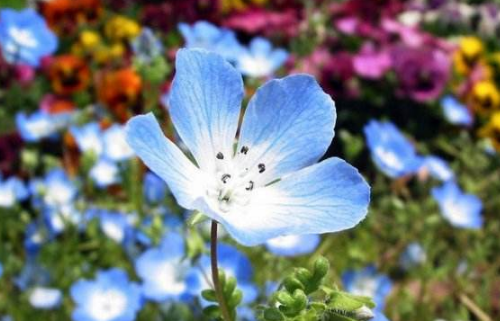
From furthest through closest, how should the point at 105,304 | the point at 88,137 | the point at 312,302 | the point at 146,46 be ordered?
the point at 88,137 < the point at 146,46 < the point at 105,304 < the point at 312,302

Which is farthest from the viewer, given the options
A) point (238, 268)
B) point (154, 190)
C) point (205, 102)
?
point (154, 190)

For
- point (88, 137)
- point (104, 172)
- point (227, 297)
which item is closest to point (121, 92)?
point (88, 137)

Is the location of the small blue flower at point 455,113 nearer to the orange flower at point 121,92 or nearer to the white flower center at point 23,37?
the orange flower at point 121,92

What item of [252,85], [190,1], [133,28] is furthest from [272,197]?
[133,28]

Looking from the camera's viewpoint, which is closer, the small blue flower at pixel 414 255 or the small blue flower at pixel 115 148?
the small blue flower at pixel 414 255

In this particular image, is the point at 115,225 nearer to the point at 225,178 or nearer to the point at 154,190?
the point at 154,190

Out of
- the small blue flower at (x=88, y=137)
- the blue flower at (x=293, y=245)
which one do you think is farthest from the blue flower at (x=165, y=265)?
the small blue flower at (x=88, y=137)
